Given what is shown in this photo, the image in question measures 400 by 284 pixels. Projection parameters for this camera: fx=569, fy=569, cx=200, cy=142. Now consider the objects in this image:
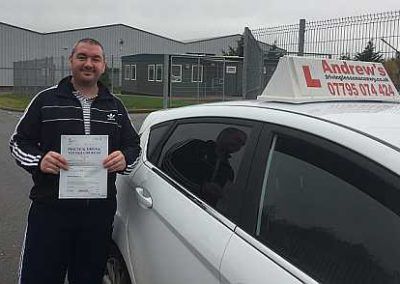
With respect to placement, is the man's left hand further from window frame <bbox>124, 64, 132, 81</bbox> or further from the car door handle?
window frame <bbox>124, 64, 132, 81</bbox>

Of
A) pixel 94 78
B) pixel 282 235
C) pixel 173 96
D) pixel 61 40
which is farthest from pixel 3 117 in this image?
pixel 61 40

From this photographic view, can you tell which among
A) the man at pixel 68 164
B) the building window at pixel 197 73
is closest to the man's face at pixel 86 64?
the man at pixel 68 164

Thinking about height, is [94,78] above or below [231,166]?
above

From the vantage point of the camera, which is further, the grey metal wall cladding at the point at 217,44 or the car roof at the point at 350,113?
the grey metal wall cladding at the point at 217,44

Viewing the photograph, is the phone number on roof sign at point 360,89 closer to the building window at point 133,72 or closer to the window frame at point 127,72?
the building window at point 133,72

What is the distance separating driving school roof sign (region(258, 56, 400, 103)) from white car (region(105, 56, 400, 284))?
0.09 meters

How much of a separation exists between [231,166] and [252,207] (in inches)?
12.3

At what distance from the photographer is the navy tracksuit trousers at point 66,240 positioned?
314 cm

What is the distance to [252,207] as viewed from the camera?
2.21 m

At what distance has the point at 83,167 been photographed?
305cm

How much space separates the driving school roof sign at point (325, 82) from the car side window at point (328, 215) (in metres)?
0.52

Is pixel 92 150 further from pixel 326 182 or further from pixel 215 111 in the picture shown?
pixel 326 182

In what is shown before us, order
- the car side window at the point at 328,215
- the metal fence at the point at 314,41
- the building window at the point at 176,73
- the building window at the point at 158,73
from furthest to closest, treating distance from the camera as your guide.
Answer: the building window at the point at 158,73
the building window at the point at 176,73
the metal fence at the point at 314,41
the car side window at the point at 328,215

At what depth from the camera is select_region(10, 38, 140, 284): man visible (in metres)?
3.11
